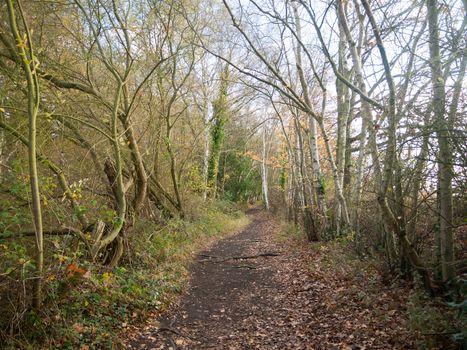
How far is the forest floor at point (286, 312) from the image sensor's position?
4559 mm

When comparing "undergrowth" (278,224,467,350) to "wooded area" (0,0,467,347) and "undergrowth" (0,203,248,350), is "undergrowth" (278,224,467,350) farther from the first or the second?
"undergrowth" (0,203,248,350)

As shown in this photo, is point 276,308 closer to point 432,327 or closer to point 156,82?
point 432,327

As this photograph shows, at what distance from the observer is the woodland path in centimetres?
464

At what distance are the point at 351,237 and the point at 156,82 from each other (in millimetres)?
7535

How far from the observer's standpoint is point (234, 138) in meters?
25.7

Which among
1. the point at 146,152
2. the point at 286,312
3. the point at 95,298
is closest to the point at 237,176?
the point at 146,152

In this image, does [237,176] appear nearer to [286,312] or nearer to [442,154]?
[286,312]

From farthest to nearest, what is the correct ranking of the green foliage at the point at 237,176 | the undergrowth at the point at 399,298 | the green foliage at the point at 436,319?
the green foliage at the point at 237,176, the undergrowth at the point at 399,298, the green foliage at the point at 436,319

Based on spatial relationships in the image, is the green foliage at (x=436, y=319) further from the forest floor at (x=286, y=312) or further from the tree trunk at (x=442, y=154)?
the tree trunk at (x=442, y=154)

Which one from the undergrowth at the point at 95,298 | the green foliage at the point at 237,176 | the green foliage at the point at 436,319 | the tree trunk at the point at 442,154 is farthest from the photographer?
the green foliage at the point at 237,176

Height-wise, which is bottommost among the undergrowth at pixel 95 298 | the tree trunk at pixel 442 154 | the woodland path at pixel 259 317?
the woodland path at pixel 259 317

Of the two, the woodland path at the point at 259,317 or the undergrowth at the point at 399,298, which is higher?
the undergrowth at the point at 399,298

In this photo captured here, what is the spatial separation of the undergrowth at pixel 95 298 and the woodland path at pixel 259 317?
1.29ft

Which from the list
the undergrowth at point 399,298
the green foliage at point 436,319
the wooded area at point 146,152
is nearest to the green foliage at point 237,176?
the wooded area at point 146,152
